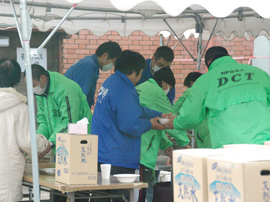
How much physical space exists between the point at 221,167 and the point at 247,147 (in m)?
0.56

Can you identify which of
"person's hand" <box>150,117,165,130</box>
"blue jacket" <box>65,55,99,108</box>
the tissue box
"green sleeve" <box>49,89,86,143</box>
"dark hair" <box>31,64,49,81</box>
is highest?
"blue jacket" <box>65,55,99,108</box>

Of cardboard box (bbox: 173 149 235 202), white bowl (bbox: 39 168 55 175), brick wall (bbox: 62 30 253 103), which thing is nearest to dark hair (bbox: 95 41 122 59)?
white bowl (bbox: 39 168 55 175)

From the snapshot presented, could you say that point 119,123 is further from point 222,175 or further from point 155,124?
point 222,175

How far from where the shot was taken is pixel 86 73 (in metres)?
6.55

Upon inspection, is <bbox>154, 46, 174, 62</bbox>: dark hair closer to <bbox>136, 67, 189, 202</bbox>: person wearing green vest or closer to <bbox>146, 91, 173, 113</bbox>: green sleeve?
<bbox>136, 67, 189, 202</bbox>: person wearing green vest

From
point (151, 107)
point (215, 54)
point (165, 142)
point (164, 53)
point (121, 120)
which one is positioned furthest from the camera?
point (164, 53)

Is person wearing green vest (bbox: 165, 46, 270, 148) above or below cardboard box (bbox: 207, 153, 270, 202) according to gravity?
above

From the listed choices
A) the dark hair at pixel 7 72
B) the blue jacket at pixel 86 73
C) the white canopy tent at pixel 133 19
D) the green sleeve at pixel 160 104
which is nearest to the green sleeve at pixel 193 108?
the green sleeve at pixel 160 104

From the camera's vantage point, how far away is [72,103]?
5523mm

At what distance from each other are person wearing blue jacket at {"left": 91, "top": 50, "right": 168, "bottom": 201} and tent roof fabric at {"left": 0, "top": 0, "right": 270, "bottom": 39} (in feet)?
7.60

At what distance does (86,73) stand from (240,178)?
419 cm

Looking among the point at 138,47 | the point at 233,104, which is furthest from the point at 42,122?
the point at 138,47

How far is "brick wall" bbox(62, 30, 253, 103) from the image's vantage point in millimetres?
11594

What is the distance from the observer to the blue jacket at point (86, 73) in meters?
6.46
